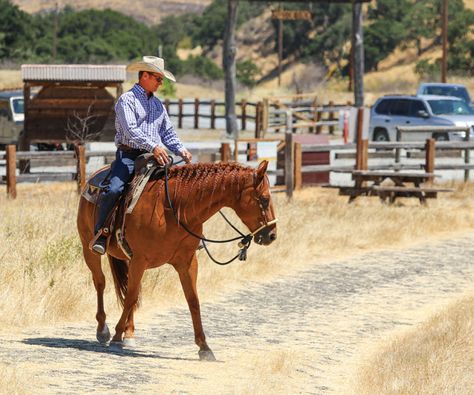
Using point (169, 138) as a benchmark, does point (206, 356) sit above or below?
below

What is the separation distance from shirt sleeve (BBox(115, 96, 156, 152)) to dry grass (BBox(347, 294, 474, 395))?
104 inches

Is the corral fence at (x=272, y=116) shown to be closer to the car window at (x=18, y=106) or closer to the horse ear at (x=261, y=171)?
the car window at (x=18, y=106)

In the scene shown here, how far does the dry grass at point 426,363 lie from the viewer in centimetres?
962

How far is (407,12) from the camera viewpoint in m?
95.6

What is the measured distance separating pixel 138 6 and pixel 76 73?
12219 cm

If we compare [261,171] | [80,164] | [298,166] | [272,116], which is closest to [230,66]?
[272,116]

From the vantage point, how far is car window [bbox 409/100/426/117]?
117 ft

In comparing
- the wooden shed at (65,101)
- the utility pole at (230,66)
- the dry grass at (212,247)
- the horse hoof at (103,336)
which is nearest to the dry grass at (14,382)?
the horse hoof at (103,336)

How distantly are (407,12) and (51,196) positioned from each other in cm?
7828

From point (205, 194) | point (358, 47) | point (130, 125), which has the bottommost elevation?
point (205, 194)

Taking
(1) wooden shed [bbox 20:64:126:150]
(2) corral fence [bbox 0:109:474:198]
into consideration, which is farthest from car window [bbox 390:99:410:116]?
(1) wooden shed [bbox 20:64:126:150]

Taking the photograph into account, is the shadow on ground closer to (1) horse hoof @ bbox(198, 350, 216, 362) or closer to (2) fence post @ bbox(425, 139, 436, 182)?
(1) horse hoof @ bbox(198, 350, 216, 362)

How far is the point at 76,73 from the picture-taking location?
29.6m

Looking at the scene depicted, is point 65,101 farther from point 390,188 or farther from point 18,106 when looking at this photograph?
point 390,188
